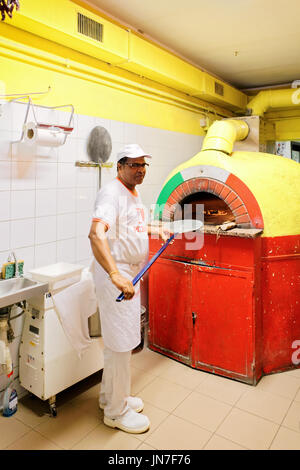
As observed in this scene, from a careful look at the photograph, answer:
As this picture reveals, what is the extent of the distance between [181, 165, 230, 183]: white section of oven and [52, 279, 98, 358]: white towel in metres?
1.32

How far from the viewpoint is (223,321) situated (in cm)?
290

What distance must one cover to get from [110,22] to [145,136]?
115cm

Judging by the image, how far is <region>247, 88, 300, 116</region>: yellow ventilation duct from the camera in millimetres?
4613

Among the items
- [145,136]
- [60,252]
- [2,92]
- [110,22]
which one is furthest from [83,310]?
[110,22]

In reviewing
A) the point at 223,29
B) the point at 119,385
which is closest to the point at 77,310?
the point at 119,385

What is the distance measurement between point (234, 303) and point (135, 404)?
3.51 feet

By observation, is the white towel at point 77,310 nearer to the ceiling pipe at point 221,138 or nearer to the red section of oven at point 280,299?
the red section of oven at point 280,299

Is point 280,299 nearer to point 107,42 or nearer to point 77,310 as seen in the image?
point 77,310

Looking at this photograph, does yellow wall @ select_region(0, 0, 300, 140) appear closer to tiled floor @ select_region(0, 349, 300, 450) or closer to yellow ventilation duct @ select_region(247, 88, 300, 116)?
yellow ventilation duct @ select_region(247, 88, 300, 116)

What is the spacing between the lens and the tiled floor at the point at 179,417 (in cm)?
216

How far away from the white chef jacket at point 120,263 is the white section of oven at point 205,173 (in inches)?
40.7

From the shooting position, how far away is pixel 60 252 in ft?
9.56

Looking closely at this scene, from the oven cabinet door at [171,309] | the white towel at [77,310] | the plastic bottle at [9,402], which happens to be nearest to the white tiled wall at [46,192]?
the plastic bottle at [9,402]

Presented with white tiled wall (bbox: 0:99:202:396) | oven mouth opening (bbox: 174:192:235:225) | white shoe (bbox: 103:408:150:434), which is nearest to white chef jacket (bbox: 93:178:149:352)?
white shoe (bbox: 103:408:150:434)
